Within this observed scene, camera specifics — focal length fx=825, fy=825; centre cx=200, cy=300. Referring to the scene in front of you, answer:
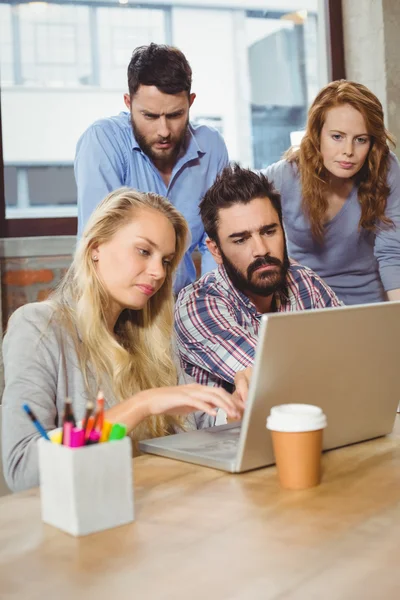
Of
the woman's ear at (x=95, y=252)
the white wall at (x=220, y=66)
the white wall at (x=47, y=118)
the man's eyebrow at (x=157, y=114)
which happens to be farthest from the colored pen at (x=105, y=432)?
the white wall at (x=220, y=66)

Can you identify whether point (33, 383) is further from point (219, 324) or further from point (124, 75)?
point (124, 75)

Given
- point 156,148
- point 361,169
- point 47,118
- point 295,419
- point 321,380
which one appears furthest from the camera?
point 47,118

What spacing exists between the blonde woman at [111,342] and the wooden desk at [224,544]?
0.15 m

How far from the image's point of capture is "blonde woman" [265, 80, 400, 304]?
254 cm

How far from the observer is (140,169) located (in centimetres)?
256

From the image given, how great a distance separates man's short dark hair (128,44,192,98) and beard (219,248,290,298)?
2.15 feet

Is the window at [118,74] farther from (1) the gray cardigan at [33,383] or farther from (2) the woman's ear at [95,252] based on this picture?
(1) the gray cardigan at [33,383]

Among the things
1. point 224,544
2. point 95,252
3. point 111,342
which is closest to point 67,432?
point 224,544

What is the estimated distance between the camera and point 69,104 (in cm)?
324

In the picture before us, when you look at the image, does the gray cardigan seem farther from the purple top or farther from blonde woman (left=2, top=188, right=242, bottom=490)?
the purple top

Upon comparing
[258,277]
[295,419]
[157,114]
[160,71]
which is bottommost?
[295,419]

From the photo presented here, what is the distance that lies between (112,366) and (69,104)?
198 centimetres

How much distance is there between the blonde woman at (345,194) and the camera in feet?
8.34

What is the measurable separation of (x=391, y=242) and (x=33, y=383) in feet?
5.04
